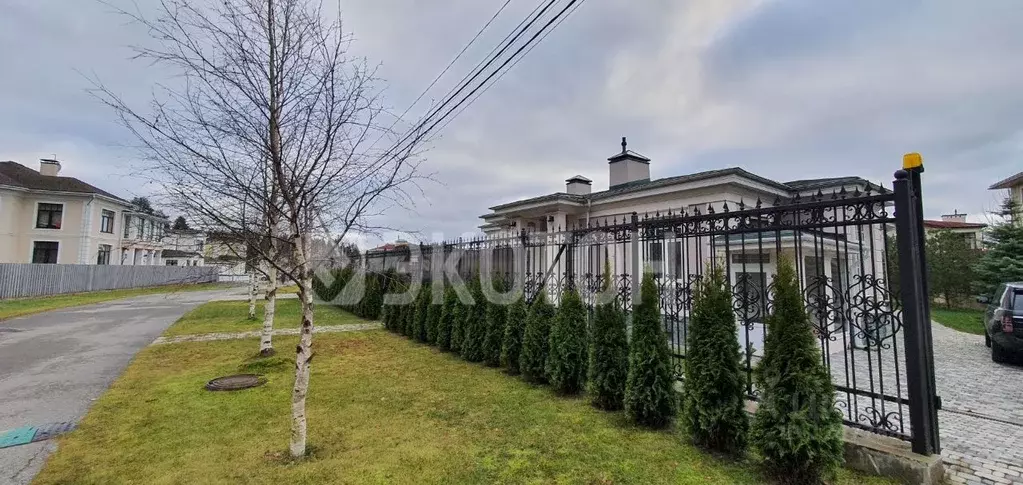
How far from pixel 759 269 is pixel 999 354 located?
6859mm

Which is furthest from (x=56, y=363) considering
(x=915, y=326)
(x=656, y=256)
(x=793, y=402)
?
(x=915, y=326)

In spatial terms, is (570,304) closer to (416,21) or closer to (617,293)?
(617,293)

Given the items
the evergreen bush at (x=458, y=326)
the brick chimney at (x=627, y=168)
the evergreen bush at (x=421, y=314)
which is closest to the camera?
the evergreen bush at (x=458, y=326)

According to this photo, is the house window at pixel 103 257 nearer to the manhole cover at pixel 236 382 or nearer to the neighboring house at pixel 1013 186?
the manhole cover at pixel 236 382

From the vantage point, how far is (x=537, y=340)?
5.52m

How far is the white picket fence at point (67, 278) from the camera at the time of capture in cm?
1895

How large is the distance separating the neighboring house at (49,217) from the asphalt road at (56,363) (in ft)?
56.0

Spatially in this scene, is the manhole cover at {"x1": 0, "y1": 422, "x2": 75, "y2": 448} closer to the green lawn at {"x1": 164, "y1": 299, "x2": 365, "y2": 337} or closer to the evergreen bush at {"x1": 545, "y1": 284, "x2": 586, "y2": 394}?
the evergreen bush at {"x1": 545, "y1": 284, "x2": 586, "y2": 394}

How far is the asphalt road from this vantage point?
3.76 metres

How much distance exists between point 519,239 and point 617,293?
2.47 meters

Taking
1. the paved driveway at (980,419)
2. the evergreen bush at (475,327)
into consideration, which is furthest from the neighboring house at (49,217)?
the paved driveway at (980,419)

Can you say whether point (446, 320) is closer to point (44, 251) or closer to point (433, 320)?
point (433, 320)

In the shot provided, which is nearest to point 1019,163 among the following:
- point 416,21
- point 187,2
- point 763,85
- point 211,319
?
point 763,85

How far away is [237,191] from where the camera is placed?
3.96 m
